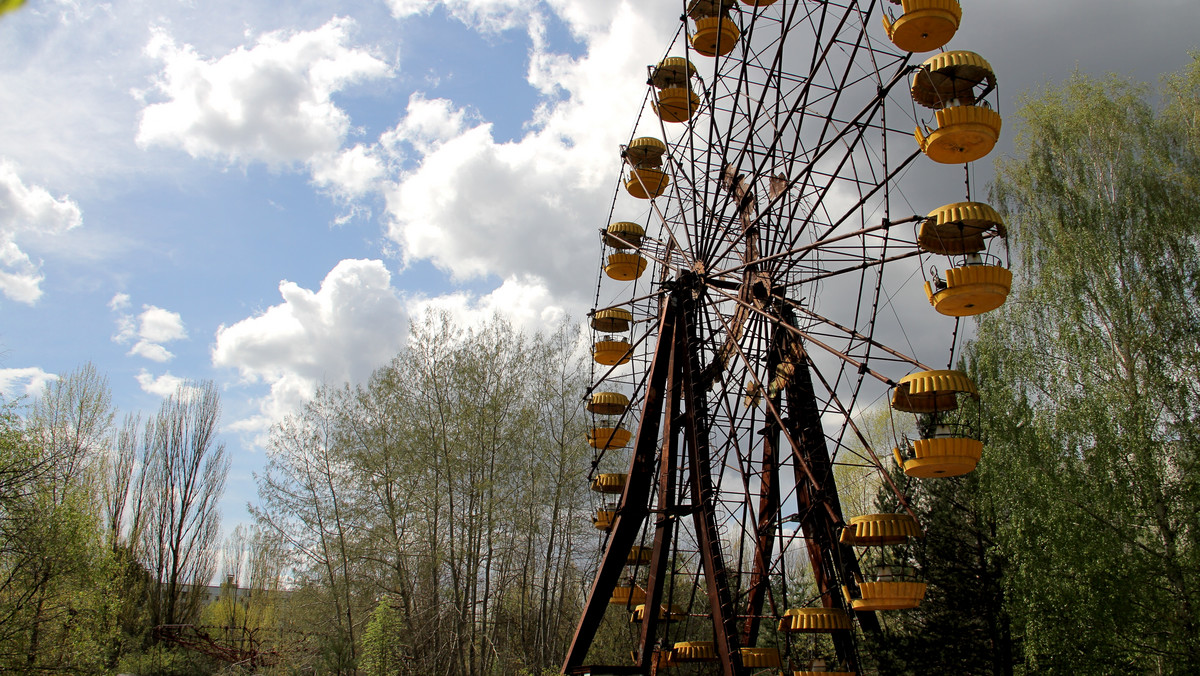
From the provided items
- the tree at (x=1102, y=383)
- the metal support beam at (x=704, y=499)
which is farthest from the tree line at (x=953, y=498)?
the metal support beam at (x=704, y=499)

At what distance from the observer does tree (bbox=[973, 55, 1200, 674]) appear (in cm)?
1631

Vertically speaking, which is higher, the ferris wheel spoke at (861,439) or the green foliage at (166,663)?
A: the ferris wheel spoke at (861,439)

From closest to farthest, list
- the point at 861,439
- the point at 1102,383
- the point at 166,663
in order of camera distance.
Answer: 1. the point at 861,439
2. the point at 1102,383
3. the point at 166,663

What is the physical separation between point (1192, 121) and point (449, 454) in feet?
75.0

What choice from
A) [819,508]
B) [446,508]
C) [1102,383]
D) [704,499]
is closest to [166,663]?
[446,508]

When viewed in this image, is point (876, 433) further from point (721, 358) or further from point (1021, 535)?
point (721, 358)

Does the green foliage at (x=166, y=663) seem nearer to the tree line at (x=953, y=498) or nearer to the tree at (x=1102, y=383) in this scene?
the tree line at (x=953, y=498)

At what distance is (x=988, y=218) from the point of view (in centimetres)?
1134

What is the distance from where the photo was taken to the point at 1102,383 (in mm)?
19469

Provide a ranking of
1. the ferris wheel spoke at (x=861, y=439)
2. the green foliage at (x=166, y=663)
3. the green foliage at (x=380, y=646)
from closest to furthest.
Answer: the ferris wheel spoke at (x=861, y=439) < the green foliage at (x=380, y=646) < the green foliage at (x=166, y=663)

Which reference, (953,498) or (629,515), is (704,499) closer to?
(629,515)

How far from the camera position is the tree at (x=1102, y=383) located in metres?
16.3

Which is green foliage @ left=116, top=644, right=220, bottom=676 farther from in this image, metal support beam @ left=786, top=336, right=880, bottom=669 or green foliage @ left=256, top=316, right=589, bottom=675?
metal support beam @ left=786, top=336, right=880, bottom=669

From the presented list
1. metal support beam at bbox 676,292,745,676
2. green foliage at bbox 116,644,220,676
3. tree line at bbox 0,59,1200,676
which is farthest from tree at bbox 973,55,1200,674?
green foliage at bbox 116,644,220,676
